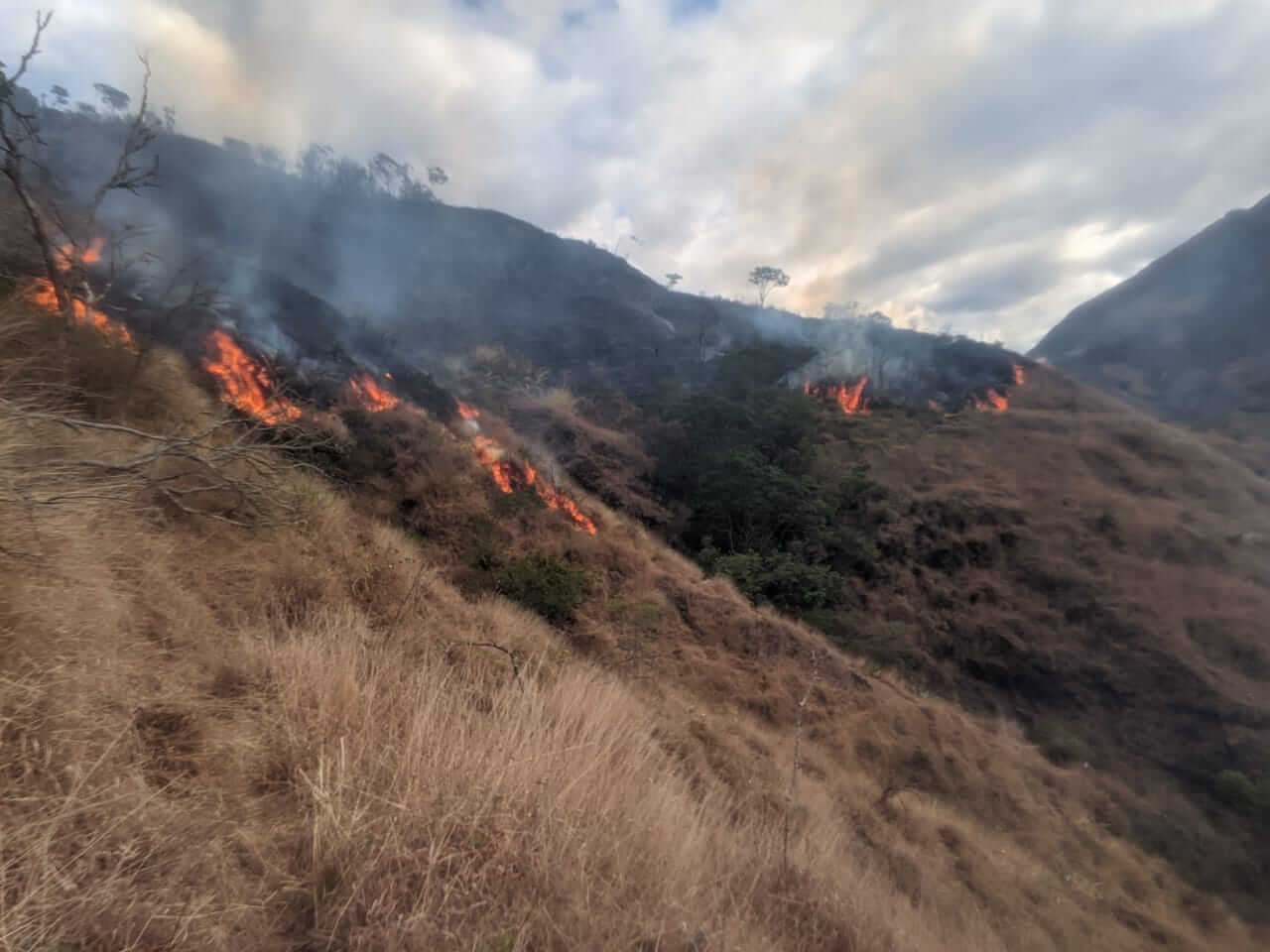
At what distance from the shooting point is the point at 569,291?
5566 cm

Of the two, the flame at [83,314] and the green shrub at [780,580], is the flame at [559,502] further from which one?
the flame at [83,314]

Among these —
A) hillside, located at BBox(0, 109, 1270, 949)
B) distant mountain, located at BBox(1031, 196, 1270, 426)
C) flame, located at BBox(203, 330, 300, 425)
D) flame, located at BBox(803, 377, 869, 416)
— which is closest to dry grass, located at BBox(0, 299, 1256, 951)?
hillside, located at BBox(0, 109, 1270, 949)

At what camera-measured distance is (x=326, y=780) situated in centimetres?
209

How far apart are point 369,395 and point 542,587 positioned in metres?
10.1

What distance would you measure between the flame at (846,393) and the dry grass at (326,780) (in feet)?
118

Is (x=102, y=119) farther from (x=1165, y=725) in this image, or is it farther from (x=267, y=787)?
(x=1165, y=725)

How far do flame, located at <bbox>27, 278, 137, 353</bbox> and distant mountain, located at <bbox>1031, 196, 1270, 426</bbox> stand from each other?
194 feet

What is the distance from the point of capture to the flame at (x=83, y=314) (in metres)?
5.73

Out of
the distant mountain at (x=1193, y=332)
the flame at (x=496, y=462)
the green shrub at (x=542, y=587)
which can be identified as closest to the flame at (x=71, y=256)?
the green shrub at (x=542, y=587)

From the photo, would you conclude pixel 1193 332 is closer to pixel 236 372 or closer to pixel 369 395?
pixel 369 395

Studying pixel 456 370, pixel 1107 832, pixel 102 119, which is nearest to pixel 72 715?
pixel 1107 832

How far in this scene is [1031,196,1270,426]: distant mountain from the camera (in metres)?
43.9

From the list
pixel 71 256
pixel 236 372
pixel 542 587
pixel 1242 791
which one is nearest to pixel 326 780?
pixel 542 587

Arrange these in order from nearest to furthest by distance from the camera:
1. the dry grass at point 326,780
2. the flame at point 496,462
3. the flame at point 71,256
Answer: the dry grass at point 326,780 < the flame at point 71,256 < the flame at point 496,462
